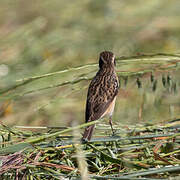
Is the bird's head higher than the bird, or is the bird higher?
the bird's head

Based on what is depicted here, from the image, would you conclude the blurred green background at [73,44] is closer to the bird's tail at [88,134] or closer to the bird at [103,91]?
the bird at [103,91]

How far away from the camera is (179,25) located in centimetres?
1146

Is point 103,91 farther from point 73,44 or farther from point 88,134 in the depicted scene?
point 73,44

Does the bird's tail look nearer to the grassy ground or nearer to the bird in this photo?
the grassy ground

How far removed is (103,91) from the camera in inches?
237

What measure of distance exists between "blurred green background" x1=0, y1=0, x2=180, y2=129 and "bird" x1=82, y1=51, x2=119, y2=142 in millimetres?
281

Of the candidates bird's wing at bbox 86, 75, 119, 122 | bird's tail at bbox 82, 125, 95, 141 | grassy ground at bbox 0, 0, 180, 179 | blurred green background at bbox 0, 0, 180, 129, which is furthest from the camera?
blurred green background at bbox 0, 0, 180, 129

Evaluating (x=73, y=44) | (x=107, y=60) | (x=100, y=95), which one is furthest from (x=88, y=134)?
(x=73, y=44)

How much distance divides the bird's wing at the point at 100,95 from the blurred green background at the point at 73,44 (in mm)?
262

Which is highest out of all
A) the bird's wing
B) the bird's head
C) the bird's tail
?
the bird's head

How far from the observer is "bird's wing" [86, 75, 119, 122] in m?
5.75

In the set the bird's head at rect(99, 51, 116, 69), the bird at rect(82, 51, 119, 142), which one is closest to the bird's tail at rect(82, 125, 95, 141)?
the bird at rect(82, 51, 119, 142)

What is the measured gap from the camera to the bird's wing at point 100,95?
5.75 meters

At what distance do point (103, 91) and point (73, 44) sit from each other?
455 centimetres
